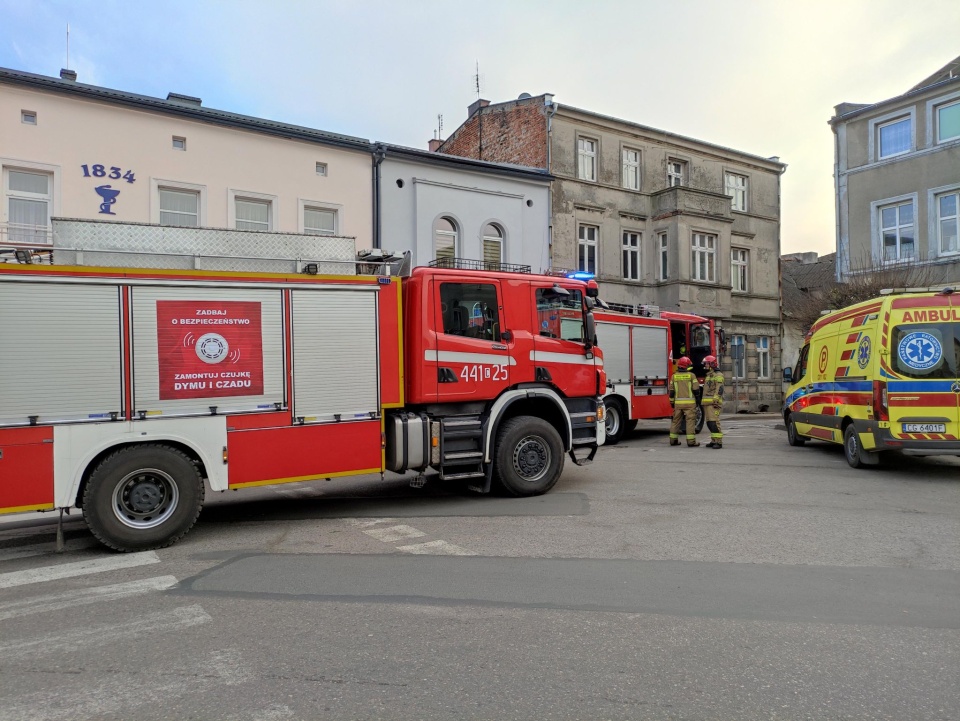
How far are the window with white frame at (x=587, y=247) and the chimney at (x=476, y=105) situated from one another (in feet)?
20.9

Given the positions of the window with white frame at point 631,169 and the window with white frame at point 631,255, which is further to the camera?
the window with white frame at point 631,255

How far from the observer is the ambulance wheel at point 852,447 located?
1077 centimetres

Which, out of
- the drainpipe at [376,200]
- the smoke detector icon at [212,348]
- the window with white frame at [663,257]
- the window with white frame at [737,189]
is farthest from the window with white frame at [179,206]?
the window with white frame at [737,189]

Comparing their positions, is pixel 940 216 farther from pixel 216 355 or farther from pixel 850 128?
pixel 216 355

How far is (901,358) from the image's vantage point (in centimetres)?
985

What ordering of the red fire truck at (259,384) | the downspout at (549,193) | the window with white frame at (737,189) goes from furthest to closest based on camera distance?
the window with white frame at (737,189) → the downspout at (549,193) → the red fire truck at (259,384)

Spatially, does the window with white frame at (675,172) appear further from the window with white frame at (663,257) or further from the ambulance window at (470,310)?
the ambulance window at (470,310)

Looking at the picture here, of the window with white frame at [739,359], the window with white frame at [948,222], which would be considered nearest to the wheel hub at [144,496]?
the window with white frame at [948,222]

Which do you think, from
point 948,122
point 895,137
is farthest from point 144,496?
point 895,137

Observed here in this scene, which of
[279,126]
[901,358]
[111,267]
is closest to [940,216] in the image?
[901,358]

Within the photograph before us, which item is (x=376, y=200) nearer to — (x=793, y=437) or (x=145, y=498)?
(x=793, y=437)

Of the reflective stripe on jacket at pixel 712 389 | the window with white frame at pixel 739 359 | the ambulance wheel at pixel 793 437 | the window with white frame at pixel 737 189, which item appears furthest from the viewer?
the window with white frame at pixel 737 189

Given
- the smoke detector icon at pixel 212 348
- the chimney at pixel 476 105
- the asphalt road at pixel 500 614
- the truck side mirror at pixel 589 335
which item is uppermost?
the chimney at pixel 476 105

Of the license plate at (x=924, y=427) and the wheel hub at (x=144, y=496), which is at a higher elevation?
the license plate at (x=924, y=427)
